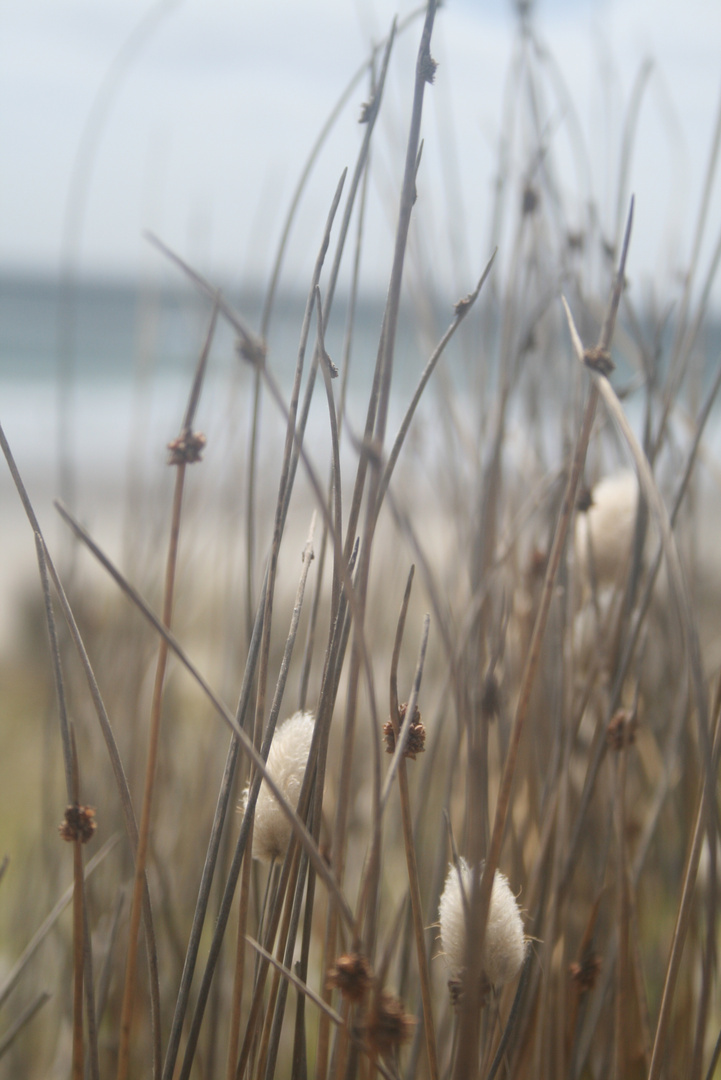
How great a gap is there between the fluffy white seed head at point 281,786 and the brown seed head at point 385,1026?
0.08m

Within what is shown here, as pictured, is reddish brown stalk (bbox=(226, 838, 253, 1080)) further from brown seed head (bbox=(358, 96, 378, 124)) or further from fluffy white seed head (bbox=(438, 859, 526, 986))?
brown seed head (bbox=(358, 96, 378, 124))

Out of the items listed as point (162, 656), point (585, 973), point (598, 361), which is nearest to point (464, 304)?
point (598, 361)

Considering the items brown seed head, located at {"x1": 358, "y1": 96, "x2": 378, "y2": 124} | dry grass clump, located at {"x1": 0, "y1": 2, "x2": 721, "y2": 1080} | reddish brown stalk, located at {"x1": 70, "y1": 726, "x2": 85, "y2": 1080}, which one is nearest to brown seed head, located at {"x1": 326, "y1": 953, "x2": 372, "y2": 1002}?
dry grass clump, located at {"x1": 0, "y1": 2, "x2": 721, "y2": 1080}

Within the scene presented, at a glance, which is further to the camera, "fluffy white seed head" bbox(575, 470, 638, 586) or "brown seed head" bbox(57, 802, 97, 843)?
"fluffy white seed head" bbox(575, 470, 638, 586)

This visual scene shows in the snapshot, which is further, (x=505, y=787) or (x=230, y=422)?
(x=230, y=422)

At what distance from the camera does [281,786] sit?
32 centimetres

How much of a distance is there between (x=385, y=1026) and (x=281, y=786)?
11cm

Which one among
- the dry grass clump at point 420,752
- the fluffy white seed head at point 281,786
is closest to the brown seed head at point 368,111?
the dry grass clump at point 420,752

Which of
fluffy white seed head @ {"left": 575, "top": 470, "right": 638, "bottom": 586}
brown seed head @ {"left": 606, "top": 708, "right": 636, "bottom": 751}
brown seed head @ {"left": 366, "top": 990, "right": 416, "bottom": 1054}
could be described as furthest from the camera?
fluffy white seed head @ {"left": 575, "top": 470, "right": 638, "bottom": 586}

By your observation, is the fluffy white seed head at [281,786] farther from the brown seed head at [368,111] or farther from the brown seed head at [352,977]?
the brown seed head at [368,111]

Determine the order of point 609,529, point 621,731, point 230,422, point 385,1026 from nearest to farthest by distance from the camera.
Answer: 1. point 385,1026
2. point 621,731
3. point 609,529
4. point 230,422

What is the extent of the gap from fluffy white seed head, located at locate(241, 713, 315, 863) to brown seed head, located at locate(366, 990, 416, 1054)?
82mm

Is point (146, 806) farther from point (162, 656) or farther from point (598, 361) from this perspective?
point (598, 361)

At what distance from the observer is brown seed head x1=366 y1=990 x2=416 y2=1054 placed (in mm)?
224
